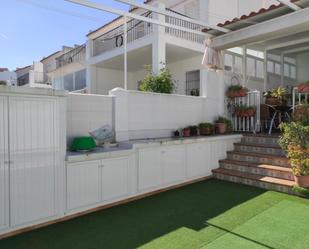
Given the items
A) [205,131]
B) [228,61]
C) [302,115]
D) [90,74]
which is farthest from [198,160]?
[90,74]

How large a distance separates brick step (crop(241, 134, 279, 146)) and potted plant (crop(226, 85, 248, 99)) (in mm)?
1462

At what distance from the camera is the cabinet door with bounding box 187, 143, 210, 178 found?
6742 mm

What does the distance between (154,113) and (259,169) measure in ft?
9.76

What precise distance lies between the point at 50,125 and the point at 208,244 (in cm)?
294

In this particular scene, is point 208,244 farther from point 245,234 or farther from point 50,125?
point 50,125

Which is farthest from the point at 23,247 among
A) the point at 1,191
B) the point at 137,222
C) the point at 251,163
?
the point at 251,163

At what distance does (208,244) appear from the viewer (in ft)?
11.7

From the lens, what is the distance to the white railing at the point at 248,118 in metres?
8.79

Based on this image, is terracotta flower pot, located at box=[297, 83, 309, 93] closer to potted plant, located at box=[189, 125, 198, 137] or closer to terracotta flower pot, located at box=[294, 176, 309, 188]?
terracotta flower pot, located at box=[294, 176, 309, 188]

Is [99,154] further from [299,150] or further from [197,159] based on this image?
[299,150]

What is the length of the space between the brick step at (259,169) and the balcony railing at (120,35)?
5751 mm

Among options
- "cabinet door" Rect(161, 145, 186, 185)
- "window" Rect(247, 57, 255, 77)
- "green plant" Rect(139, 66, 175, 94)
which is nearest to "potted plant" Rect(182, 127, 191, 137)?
"cabinet door" Rect(161, 145, 186, 185)

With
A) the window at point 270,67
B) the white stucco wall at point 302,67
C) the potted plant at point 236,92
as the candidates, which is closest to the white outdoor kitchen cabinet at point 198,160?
the potted plant at point 236,92

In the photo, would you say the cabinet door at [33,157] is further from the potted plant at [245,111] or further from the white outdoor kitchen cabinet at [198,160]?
the potted plant at [245,111]
